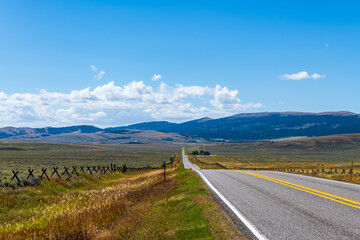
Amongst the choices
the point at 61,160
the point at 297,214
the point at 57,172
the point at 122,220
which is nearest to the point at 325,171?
the point at 57,172

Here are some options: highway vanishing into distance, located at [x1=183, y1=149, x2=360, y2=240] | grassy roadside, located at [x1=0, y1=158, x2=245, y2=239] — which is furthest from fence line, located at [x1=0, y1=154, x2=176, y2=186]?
highway vanishing into distance, located at [x1=183, y1=149, x2=360, y2=240]

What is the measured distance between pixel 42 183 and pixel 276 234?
55.9 feet

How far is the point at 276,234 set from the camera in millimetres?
6938

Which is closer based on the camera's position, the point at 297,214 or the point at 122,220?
the point at 297,214

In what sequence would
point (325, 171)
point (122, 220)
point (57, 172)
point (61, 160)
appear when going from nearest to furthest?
1. point (122, 220)
2. point (57, 172)
3. point (325, 171)
4. point (61, 160)

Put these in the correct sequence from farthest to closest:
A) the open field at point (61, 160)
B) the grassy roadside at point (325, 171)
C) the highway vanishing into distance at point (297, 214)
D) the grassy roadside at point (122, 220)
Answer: the open field at point (61, 160)
the grassy roadside at point (325, 171)
the grassy roadside at point (122, 220)
the highway vanishing into distance at point (297, 214)

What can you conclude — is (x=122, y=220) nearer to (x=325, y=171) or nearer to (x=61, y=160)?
(x=325, y=171)

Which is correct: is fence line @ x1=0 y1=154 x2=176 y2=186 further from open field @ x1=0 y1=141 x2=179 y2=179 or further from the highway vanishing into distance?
the highway vanishing into distance

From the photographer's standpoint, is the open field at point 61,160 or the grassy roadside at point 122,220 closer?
the grassy roadside at point 122,220

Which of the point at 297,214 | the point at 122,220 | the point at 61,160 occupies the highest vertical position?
the point at 297,214

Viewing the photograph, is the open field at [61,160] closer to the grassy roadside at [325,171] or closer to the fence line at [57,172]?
the fence line at [57,172]

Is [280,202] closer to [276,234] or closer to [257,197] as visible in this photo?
[257,197]

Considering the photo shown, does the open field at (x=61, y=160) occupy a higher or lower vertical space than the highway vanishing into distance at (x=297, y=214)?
lower

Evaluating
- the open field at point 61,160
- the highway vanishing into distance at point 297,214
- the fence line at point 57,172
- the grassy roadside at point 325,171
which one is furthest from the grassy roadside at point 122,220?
the open field at point 61,160
